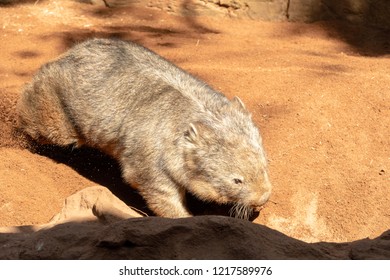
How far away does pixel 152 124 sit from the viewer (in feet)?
18.2

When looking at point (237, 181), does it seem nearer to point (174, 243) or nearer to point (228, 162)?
point (228, 162)

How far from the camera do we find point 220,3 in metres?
9.48

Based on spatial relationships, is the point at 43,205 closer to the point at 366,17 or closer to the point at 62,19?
the point at 62,19

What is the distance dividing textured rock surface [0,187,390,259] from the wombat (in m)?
1.56

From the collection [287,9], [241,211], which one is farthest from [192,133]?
[287,9]

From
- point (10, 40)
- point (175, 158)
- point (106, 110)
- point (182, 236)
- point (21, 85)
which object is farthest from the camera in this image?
point (10, 40)

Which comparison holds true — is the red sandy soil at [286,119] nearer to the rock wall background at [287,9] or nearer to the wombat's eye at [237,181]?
the rock wall background at [287,9]

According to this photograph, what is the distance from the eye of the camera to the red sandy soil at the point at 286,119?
5.53 metres

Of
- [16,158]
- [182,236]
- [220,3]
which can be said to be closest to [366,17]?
[220,3]

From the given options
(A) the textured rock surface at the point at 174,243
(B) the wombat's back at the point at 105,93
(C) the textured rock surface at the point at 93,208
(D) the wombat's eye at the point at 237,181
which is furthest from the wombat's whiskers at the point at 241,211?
(A) the textured rock surface at the point at 174,243

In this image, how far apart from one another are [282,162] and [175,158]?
1091mm

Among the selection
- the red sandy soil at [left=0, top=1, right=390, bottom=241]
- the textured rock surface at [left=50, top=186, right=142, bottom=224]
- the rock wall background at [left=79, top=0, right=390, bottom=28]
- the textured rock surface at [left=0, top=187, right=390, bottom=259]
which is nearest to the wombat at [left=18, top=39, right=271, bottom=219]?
the red sandy soil at [left=0, top=1, right=390, bottom=241]

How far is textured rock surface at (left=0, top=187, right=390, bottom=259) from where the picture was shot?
10.9ft

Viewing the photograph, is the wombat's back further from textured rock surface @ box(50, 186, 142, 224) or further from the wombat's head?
textured rock surface @ box(50, 186, 142, 224)
